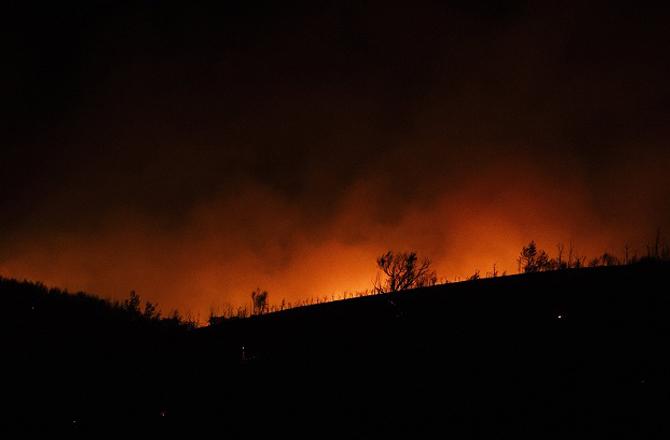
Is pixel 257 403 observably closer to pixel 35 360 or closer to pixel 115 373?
pixel 115 373

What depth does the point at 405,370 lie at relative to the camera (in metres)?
5.34

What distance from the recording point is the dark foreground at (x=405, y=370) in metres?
4.24

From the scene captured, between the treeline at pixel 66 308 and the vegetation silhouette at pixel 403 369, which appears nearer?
the vegetation silhouette at pixel 403 369

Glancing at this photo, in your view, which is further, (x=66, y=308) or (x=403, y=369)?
(x=66, y=308)

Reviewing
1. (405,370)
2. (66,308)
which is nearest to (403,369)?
(405,370)

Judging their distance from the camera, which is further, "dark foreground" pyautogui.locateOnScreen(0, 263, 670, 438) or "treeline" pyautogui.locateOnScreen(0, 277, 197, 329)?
"treeline" pyautogui.locateOnScreen(0, 277, 197, 329)

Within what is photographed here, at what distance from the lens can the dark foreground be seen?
4.24m

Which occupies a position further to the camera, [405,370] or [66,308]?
[66,308]

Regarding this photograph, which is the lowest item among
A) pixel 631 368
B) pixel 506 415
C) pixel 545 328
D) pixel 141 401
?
pixel 141 401

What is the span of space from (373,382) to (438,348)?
2.68 feet

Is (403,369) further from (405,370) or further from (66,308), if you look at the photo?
(66,308)

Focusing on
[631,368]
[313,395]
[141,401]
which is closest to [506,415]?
[631,368]

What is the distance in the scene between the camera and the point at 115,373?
7637 millimetres

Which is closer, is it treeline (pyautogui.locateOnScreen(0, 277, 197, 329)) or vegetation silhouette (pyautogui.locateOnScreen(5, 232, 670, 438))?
vegetation silhouette (pyautogui.locateOnScreen(5, 232, 670, 438))
